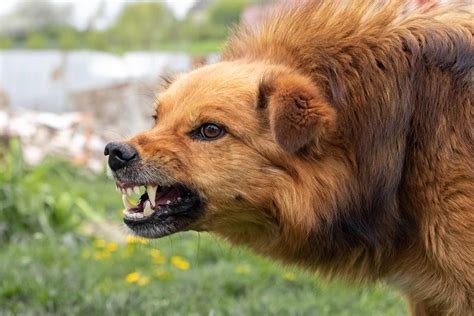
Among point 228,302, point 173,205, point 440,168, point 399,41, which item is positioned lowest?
point 228,302

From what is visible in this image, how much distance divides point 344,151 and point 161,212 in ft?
2.49

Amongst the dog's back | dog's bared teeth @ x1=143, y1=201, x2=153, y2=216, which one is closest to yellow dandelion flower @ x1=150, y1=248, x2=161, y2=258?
dog's bared teeth @ x1=143, y1=201, x2=153, y2=216

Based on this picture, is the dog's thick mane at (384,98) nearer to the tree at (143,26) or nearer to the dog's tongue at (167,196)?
the dog's tongue at (167,196)

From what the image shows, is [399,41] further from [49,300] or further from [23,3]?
[23,3]

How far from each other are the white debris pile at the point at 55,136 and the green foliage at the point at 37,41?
4972mm

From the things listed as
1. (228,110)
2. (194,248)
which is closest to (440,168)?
(228,110)

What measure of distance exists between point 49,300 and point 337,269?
2.35 m

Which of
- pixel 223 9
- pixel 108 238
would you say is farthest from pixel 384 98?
pixel 223 9

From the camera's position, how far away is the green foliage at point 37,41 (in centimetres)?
1928

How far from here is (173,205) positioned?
3369mm

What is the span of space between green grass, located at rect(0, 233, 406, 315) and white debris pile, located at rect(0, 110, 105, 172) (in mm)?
5685

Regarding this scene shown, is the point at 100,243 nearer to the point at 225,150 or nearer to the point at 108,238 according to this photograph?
the point at 108,238

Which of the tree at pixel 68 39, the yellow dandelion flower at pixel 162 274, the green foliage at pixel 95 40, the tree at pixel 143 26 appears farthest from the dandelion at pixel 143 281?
the green foliage at pixel 95 40

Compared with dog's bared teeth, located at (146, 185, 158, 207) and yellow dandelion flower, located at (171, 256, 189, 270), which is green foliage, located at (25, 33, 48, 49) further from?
dog's bared teeth, located at (146, 185, 158, 207)
